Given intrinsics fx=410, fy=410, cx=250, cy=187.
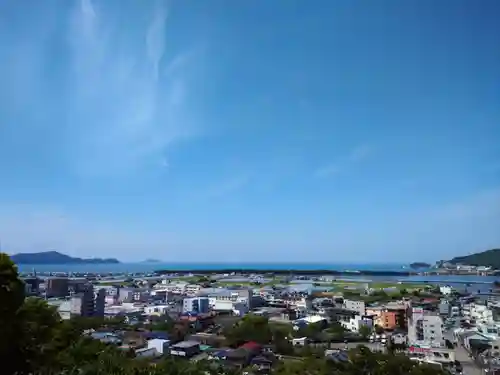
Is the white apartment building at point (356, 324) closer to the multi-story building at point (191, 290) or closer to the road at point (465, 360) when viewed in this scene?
the road at point (465, 360)

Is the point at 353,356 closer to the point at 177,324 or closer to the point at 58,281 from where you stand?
the point at 177,324

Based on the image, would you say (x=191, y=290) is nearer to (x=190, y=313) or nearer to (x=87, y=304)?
(x=190, y=313)

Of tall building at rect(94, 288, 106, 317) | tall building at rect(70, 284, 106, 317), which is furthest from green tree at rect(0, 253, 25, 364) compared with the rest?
tall building at rect(94, 288, 106, 317)

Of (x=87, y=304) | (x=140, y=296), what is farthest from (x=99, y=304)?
(x=140, y=296)

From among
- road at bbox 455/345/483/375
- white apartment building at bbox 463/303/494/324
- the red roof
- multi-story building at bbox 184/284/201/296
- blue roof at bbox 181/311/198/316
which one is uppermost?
multi-story building at bbox 184/284/201/296

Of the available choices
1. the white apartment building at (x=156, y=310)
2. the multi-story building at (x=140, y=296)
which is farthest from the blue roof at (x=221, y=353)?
the multi-story building at (x=140, y=296)

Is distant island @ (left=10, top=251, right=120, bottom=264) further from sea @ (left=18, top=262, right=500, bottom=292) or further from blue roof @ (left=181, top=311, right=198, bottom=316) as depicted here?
blue roof @ (left=181, top=311, right=198, bottom=316)
